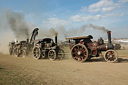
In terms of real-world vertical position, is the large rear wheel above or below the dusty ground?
above

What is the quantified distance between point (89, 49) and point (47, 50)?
4.53 m

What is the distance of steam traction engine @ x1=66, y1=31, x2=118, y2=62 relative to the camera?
9.29m

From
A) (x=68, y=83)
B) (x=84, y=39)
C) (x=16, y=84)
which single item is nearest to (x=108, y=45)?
(x=84, y=39)

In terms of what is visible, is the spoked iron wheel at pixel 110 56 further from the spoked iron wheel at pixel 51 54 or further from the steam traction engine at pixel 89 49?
the spoked iron wheel at pixel 51 54

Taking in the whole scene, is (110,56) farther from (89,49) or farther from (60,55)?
(60,55)

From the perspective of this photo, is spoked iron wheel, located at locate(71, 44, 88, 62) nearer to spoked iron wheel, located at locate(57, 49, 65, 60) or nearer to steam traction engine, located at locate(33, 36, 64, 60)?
steam traction engine, located at locate(33, 36, 64, 60)

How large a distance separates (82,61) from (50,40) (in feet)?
16.2

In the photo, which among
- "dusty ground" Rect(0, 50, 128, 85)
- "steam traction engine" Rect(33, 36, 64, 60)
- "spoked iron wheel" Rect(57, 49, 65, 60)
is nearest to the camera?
"dusty ground" Rect(0, 50, 128, 85)

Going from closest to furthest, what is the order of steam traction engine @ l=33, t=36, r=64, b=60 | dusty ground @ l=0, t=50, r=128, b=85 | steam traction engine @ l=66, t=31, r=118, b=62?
dusty ground @ l=0, t=50, r=128, b=85 < steam traction engine @ l=66, t=31, r=118, b=62 < steam traction engine @ l=33, t=36, r=64, b=60

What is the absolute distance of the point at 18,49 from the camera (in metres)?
16.0

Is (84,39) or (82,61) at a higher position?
(84,39)

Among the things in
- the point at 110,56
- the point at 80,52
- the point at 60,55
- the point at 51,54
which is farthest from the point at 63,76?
the point at 60,55

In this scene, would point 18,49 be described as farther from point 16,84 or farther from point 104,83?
point 104,83

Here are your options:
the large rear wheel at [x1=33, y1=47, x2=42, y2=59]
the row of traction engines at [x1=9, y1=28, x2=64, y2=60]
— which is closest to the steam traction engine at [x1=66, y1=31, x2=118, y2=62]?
the row of traction engines at [x1=9, y1=28, x2=64, y2=60]
